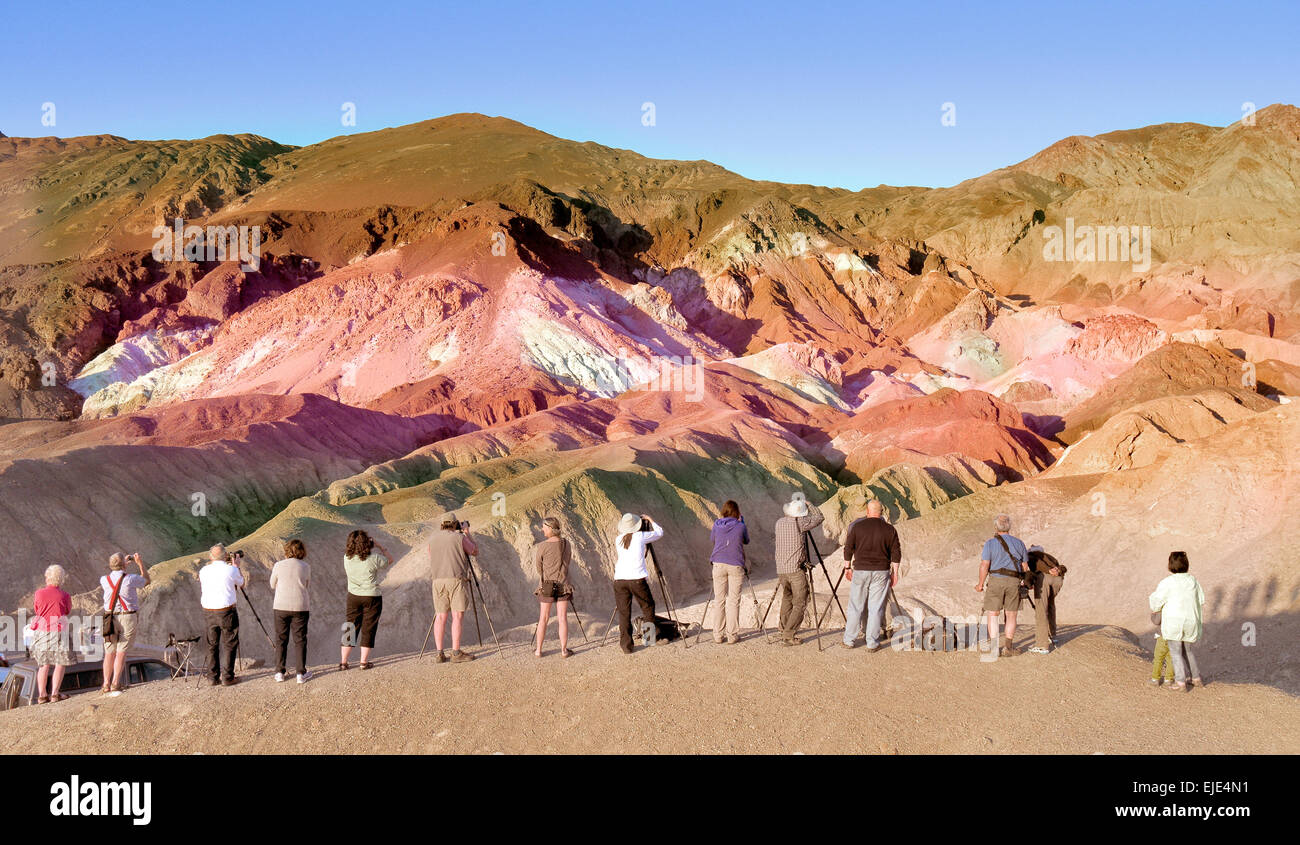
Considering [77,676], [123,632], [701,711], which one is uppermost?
[123,632]

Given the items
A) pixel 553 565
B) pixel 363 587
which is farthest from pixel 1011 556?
pixel 363 587

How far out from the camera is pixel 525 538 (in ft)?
103

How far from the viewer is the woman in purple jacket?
14.1 metres

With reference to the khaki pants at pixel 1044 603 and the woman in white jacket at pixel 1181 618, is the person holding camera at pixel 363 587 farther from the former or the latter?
the woman in white jacket at pixel 1181 618

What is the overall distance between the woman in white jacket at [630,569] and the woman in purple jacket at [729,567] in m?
0.90

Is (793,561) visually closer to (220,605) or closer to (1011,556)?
(1011,556)

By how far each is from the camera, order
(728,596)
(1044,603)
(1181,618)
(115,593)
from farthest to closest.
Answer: (728,596), (1044,603), (115,593), (1181,618)

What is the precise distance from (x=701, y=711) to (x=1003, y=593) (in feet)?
14.4

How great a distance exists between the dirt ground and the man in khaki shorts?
424 millimetres

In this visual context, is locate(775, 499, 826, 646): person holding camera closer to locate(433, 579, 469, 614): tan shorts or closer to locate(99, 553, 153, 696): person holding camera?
locate(433, 579, 469, 614): tan shorts

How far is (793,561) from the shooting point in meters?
14.0

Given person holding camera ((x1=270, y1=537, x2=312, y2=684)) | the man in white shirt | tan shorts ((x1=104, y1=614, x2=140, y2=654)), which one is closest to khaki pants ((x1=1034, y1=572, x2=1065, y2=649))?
person holding camera ((x1=270, y1=537, x2=312, y2=684))

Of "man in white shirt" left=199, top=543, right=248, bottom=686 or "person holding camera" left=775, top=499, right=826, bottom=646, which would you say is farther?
"person holding camera" left=775, top=499, right=826, bottom=646
